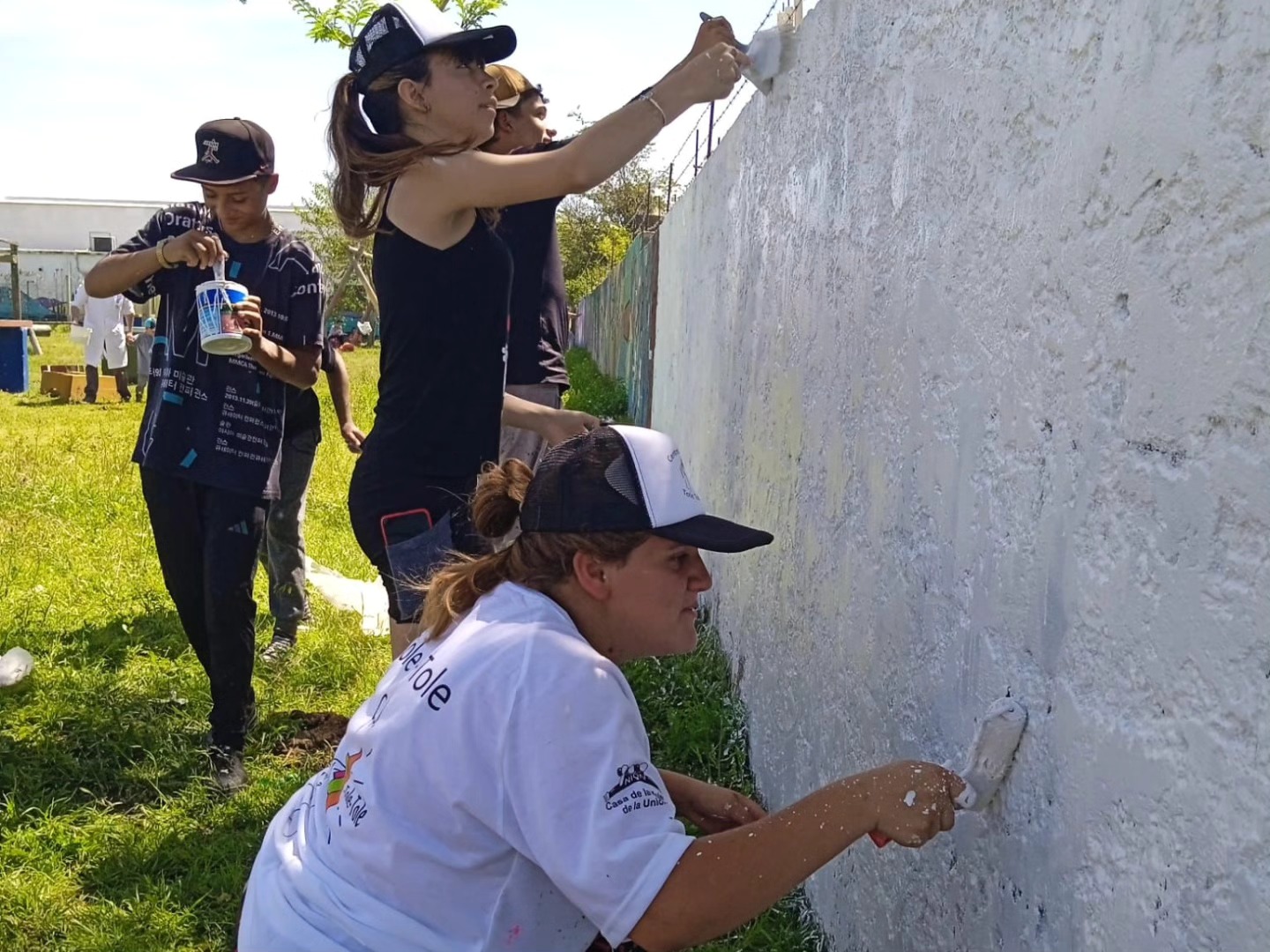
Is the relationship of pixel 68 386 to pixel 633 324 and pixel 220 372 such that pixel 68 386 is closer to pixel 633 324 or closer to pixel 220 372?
pixel 633 324

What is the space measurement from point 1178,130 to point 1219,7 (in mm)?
125

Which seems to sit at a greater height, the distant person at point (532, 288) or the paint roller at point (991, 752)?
the distant person at point (532, 288)

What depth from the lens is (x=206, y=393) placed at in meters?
3.97

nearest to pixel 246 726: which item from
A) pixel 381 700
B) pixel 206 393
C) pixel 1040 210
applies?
→ pixel 206 393

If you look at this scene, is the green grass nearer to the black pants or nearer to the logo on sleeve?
the black pants

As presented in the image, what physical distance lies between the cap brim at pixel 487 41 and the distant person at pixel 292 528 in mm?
2460

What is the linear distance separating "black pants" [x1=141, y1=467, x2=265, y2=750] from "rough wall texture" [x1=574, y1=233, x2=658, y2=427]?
19.6ft

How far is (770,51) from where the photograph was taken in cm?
368

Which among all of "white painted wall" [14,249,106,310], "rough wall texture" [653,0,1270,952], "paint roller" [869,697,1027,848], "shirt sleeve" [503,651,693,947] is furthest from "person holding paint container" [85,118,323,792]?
"white painted wall" [14,249,106,310]

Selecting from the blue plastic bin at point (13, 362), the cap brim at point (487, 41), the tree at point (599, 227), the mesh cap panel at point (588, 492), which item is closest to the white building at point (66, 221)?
the tree at point (599, 227)

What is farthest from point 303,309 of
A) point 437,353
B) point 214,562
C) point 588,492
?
point 588,492

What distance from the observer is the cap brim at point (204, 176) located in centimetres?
384

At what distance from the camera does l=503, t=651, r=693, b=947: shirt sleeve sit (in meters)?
1.56

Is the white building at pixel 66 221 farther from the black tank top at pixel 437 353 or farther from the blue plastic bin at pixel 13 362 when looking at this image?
the black tank top at pixel 437 353
